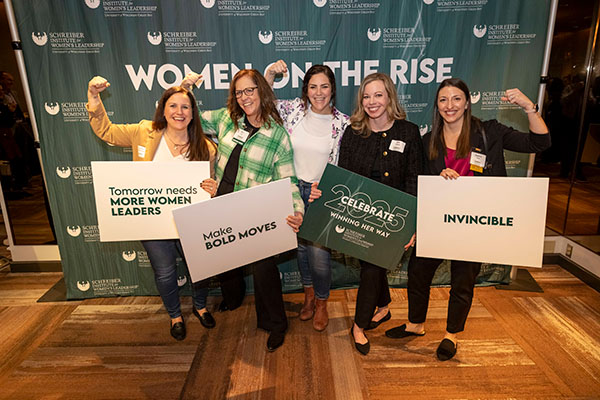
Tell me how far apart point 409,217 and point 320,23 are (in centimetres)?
165

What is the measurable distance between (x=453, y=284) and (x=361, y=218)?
745mm

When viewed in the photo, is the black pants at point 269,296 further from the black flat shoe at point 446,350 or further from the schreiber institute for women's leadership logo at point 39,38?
the schreiber institute for women's leadership logo at point 39,38

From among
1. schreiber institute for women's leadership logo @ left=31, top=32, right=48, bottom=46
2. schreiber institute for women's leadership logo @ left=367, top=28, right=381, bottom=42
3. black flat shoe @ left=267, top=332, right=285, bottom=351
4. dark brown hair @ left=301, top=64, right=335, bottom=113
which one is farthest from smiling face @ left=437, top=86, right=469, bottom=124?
schreiber institute for women's leadership logo @ left=31, top=32, right=48, bottom=46

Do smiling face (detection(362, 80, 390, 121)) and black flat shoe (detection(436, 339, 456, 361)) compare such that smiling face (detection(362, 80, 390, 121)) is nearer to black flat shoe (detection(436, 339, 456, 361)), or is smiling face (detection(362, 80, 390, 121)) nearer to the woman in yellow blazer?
the woman in yellow blazer

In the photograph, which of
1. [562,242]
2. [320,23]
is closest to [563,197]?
[562,242]

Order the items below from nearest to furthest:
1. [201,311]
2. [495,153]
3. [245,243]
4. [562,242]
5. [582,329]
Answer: [495,153] < [245,243] < [582,329] < [201,311] < [562,242]

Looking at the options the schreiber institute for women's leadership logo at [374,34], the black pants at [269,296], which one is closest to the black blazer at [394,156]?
the black pants at [269,296]

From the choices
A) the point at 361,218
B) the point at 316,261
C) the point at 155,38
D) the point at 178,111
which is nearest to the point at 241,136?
the point at 178,111

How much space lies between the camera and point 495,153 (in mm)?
2115

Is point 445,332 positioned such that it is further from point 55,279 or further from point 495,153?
point 55,279

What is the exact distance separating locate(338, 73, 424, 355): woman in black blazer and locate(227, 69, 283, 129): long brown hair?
0.48 m

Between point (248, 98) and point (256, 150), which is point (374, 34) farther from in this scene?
point (256, 150)

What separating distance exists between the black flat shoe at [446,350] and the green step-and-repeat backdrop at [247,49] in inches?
66.8

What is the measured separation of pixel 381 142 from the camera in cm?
218
